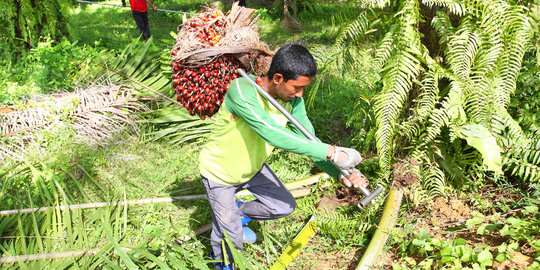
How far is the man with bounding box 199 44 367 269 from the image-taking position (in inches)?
88.3

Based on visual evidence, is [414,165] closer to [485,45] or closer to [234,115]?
[485,45]

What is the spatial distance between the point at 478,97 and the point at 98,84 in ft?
14.4

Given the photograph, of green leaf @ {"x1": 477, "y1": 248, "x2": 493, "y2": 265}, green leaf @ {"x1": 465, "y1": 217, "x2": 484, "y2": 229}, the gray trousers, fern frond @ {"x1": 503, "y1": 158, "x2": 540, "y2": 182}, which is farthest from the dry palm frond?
fern frond @ {"x1": 503, "y1": 158, "x2": 540, "y2": 182}

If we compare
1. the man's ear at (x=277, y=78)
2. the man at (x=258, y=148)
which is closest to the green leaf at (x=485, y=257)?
the man at (x=258, y=148)

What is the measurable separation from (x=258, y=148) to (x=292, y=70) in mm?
671

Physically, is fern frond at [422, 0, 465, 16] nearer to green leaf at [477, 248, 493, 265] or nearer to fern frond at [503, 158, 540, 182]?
fern frond at [503, 158, 540, 182]

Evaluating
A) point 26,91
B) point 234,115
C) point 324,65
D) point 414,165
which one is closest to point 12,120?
point 26,91

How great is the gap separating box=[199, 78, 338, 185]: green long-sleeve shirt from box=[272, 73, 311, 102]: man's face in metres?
0.15

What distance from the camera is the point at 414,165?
3305 millimetres

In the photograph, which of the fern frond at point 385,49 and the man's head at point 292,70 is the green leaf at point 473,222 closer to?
the fern frond at point 385,49

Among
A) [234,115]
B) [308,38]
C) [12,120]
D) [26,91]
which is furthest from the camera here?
[308,38]

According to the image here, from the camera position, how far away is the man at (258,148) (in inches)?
88.3

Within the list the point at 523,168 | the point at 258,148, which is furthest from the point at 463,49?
the point at 258,148

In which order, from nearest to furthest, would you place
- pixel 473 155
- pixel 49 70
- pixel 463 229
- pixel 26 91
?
1. pixel 463 229
2. pixel 473 155
3. pixel 26 91
4. pixel 49 70
